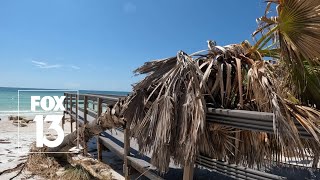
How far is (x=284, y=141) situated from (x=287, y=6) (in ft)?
2.98

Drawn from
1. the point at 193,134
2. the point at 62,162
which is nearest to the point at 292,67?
the point at 193,134

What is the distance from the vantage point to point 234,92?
8.38ft

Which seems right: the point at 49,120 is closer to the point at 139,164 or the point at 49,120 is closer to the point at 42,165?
the point at 42,165

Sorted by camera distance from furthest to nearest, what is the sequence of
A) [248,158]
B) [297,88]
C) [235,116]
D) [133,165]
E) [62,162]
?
[62,162] → [133,165] → [248,158] → [297,88] → [235,116]

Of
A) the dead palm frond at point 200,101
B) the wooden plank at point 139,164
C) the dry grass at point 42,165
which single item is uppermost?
the dead palm frond at point 200,101

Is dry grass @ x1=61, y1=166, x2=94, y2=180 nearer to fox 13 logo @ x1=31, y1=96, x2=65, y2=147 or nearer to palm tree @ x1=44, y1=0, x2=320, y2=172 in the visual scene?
fox 13 logo @ x1=31, y1=96, x2=65, y2=147

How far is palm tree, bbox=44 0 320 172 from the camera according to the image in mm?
1987

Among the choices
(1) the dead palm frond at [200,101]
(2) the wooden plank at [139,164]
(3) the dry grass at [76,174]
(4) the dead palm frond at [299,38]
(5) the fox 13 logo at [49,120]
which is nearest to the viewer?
(4) the dead palm frond at [299,38]

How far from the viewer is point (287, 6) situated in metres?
2.03

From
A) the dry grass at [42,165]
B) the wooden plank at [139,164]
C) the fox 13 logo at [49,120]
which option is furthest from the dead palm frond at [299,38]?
the fox 13 logo at [49,120]

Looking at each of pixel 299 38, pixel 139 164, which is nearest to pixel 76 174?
pixel 139 164

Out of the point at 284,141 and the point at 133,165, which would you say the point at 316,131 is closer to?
the point at 284,141

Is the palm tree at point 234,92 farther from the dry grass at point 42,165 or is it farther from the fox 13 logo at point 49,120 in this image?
the fox 13 logo at point 49,120

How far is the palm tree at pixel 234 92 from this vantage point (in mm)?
1987
